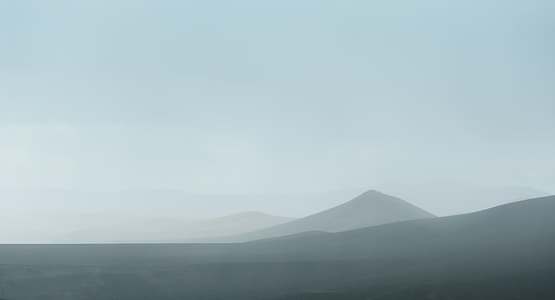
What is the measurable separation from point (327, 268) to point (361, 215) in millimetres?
77742

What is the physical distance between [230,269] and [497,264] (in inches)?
884

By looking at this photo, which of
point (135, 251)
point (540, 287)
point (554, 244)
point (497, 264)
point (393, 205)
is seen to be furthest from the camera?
point (393, 205)

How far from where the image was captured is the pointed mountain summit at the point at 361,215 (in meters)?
128

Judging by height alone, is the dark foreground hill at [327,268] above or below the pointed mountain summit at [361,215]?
below

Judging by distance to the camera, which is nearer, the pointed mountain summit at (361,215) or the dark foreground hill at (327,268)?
the dark foreground hill at (327,268)

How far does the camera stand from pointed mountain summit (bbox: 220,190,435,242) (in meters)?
128

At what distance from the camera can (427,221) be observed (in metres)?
86.3

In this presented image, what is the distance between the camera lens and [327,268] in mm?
57969

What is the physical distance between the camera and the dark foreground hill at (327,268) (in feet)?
142

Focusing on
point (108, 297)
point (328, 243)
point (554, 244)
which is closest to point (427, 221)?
point (328, 243)

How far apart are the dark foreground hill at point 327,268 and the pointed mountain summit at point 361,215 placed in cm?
5131

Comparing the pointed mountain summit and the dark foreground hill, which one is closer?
the dark foreground hill

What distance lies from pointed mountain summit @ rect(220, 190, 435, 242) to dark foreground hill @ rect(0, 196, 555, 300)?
2020 inches

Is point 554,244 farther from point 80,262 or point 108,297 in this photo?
point 80,262
